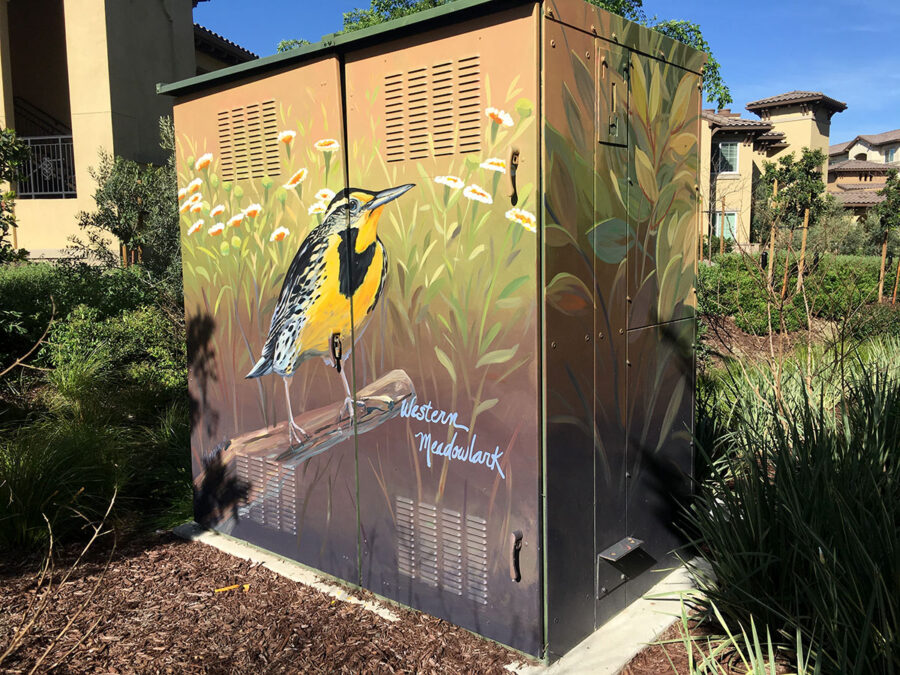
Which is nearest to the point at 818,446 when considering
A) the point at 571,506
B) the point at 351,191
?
the point at 571,506

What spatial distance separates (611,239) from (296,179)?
66.9 inches

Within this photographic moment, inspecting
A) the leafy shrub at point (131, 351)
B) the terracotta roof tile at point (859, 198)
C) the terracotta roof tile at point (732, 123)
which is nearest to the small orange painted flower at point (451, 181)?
the leafy shrub at point (131, 351)

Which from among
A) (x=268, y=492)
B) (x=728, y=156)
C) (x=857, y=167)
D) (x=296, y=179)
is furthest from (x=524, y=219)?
(x=857, y=167)

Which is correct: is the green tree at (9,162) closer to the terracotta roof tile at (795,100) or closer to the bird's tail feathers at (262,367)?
the bird's tail feathers at (262,367)

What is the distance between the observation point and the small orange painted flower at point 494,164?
2895 millimetres

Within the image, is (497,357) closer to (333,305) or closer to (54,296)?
(333,305)

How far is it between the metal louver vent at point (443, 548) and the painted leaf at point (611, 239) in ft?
4.39

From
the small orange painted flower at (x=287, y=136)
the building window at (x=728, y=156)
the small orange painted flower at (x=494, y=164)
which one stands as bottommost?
the small orange painted flower at (x=494, y=164)

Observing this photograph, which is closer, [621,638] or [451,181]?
[451,181]

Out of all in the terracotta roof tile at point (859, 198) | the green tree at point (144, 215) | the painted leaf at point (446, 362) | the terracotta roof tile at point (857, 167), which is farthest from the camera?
the terracotta roof tile at point (857, 167)

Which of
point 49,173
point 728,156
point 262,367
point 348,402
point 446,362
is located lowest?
point 348,402

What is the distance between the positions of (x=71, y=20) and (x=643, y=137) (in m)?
11.9

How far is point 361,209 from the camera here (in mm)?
3453

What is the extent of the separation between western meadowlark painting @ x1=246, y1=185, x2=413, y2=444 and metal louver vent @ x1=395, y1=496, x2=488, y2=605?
0.63 metres
